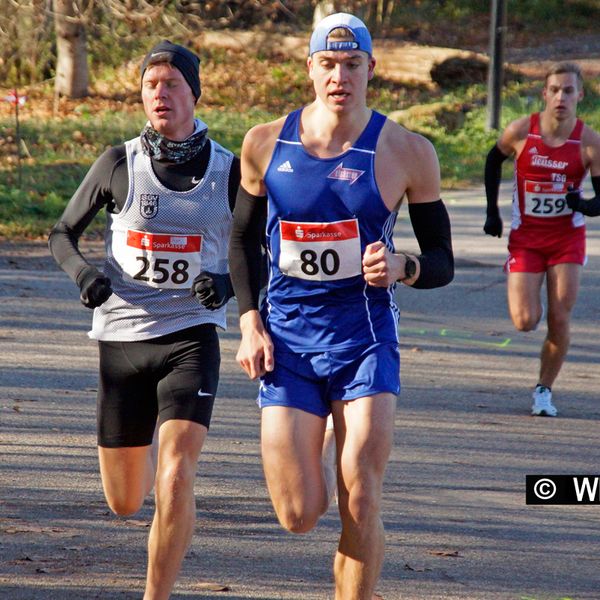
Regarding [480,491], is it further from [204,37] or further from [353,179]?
[204,37]

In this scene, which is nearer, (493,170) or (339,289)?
(339,289)

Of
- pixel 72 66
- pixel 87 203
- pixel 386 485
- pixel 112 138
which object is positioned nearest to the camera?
pixel 87 203

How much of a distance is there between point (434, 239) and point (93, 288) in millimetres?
1250

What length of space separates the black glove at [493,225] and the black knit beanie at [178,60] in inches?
158

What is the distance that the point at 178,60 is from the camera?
5.03 meters

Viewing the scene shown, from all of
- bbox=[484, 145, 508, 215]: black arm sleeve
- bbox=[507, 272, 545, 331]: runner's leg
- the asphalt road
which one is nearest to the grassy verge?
the asphalt road

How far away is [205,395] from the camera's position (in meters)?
4.74

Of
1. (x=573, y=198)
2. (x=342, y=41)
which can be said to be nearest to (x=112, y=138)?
(x=573, y=198)

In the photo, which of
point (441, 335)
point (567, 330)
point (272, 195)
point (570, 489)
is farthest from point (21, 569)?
point (441, 335)

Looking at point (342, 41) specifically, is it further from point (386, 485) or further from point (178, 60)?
point (386, 485)

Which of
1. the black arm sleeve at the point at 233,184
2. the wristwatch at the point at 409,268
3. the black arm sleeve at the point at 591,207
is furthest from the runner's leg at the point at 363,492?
the black arm sleeve at the point at 591,207

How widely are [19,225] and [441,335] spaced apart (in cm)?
613

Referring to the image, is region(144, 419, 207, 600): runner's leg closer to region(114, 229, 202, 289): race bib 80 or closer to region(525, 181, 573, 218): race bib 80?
region(114, 229, 202, 289): race bib 80

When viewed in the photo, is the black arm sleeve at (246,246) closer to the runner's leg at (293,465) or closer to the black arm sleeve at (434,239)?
the runner's leg at (293,465)
